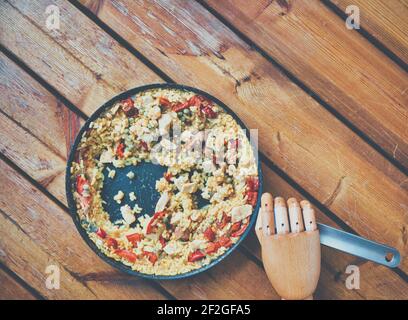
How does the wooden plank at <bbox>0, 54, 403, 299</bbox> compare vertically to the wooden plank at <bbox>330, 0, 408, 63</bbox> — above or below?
below

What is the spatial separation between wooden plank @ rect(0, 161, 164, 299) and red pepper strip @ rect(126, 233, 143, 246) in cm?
12

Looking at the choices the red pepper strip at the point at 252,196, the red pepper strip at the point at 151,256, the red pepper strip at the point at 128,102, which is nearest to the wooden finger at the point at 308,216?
the red pepper strip at the point at 252,196

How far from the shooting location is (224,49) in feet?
3.71

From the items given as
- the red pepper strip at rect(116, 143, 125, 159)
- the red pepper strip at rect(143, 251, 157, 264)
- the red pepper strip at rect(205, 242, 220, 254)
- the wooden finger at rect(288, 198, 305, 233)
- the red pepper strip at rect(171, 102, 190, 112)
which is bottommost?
the red pepper strip at rect(143, 251, 157, 264)

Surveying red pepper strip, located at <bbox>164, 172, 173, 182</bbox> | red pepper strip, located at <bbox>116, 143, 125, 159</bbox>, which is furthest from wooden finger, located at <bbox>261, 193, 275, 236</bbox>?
red pepper strip, located at <bbox>116, 143, 125, 159</bbox>

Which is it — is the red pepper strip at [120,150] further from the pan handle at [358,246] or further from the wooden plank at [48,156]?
the pan handle at [358,246]

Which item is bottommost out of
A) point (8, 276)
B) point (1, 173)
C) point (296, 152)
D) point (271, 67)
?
point (8, 276)

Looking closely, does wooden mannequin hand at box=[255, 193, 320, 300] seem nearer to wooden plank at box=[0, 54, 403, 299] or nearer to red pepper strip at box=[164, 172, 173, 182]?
Answer: wooden plank at box=[0, 54, 403, 299]

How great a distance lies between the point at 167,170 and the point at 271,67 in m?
0.36

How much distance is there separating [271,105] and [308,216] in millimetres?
282

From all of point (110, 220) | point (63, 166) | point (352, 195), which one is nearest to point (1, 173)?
point (63, 166)

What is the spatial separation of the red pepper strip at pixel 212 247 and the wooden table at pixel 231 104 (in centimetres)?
9

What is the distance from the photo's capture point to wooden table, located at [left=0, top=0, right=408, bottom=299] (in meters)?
1.12
